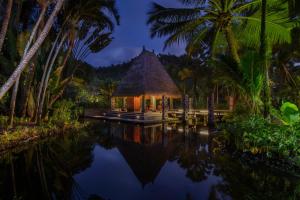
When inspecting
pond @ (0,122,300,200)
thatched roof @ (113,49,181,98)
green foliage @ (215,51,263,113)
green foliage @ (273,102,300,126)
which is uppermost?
thatched roof @ (113,49,181,98)

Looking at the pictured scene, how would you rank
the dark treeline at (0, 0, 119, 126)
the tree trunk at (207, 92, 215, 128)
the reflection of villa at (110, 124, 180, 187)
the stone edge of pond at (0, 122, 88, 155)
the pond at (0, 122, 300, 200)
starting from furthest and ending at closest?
the tree trunk at (207, 92, 215, 128) < the dark treeline at (0, 0, 119, 126) < the stone edge of pond at (0, 122, 88, 155) < the reflection of villa at (110, 124, 180, 187) < the pond at (0, 122, 300, 200)

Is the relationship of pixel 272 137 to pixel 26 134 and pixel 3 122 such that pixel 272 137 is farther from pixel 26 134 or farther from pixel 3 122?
pixel 3 122

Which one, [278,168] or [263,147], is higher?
[263,147]

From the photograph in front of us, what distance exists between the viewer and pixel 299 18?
8.45 metres

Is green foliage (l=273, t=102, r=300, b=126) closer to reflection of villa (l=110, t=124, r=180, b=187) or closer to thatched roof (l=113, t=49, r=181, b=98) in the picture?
reflection of villa (l=110, t=124, r=180, b=187)

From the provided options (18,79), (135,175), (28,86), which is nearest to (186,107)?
(28,86)

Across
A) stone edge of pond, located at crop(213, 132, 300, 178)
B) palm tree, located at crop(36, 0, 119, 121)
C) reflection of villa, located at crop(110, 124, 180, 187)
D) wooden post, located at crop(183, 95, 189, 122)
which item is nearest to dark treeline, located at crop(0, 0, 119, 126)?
palm tree, located at crop(36, 0, 119, 121)

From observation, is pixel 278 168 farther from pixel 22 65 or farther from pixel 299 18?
pixel 22 65

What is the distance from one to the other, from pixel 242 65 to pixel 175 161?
10.3 ft

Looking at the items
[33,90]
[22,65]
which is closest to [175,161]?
[22,65]

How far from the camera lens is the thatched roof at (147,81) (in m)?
18.5

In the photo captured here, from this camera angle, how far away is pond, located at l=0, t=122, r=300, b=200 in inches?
167

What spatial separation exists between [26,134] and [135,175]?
5.42m

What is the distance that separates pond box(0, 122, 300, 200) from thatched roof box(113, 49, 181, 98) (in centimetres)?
1065
